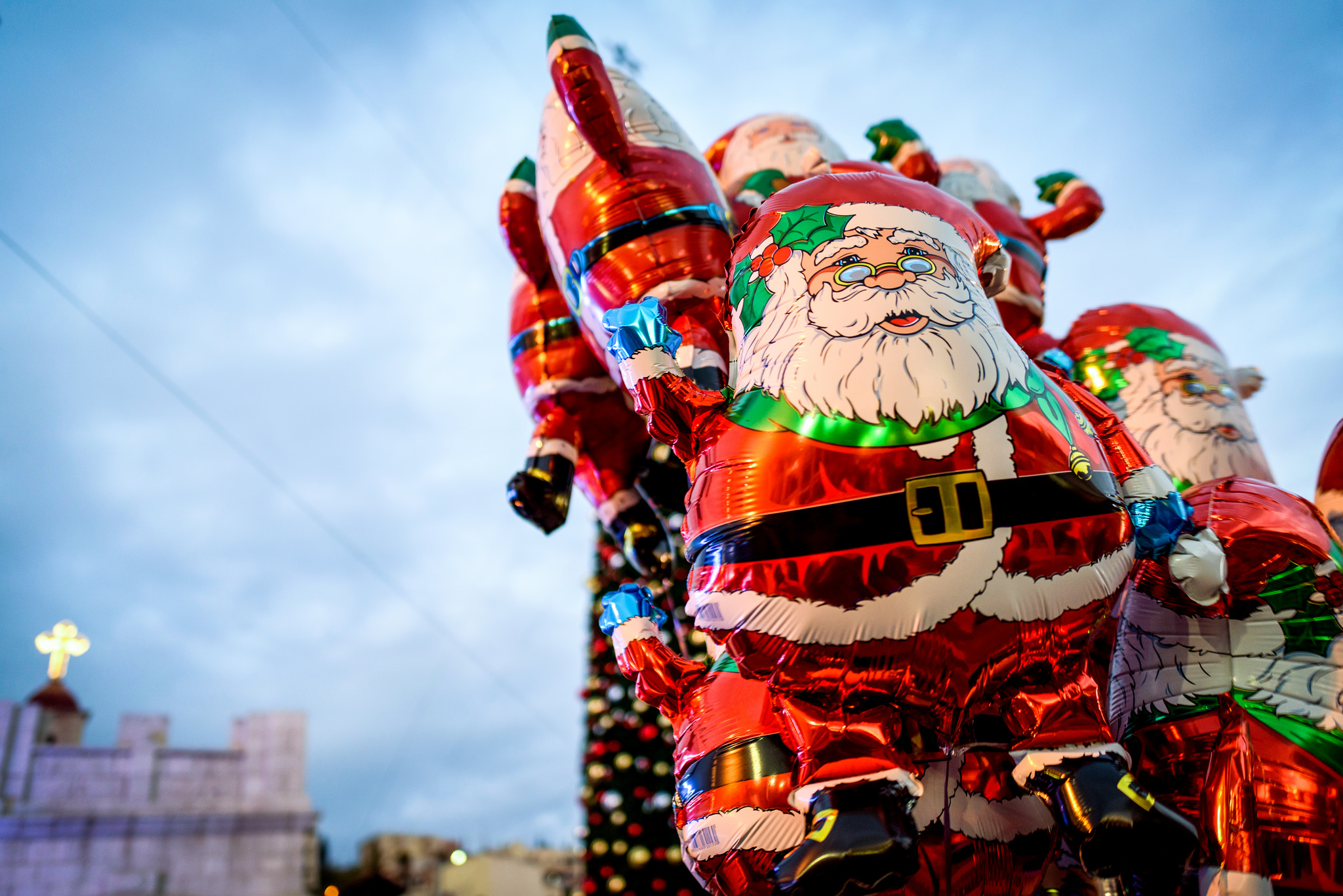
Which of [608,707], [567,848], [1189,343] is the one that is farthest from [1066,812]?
[567,848]

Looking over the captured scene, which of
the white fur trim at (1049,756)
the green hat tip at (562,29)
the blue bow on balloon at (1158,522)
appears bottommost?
the white fur trim at (1049,756)

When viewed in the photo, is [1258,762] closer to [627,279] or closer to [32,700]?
[627,279]

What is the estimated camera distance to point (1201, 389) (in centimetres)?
210

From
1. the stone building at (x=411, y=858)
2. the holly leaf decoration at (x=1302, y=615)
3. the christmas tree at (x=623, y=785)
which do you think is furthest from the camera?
the stone building at (x=411, y=858)

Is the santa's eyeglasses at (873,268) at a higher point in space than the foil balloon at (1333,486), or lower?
higher

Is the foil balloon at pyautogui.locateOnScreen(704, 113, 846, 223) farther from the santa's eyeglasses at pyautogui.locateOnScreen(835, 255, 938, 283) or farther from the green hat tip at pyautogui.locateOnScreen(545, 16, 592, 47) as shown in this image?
the santa's eyeglasses at pyautogui.locateOnScreen(835, 255, 938, 283)

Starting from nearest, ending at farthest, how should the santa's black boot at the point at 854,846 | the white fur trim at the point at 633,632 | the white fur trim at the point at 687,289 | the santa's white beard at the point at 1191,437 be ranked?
1. the santa's black boot at the point at 854,846
2. the white fur trim at the point at 633,632
3. the white fur trim at the point at 687,289
4. the santa's white beard at the point at 1191,437

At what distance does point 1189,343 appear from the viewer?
86.7 inches

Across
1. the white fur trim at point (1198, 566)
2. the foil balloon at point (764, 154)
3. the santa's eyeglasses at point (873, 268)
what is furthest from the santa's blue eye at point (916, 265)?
the foil balloon at point (764, 154)

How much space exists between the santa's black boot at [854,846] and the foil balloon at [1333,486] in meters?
1.47

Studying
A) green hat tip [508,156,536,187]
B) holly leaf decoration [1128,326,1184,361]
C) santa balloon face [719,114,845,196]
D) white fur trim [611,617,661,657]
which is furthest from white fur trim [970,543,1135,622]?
green hat tip [508,156,536,187]

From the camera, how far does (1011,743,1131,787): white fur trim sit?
1.16 metres

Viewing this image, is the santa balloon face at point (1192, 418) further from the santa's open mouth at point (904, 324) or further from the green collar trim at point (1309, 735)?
the santa's open mouth at point (904, 324)

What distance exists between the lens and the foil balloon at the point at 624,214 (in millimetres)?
1817
